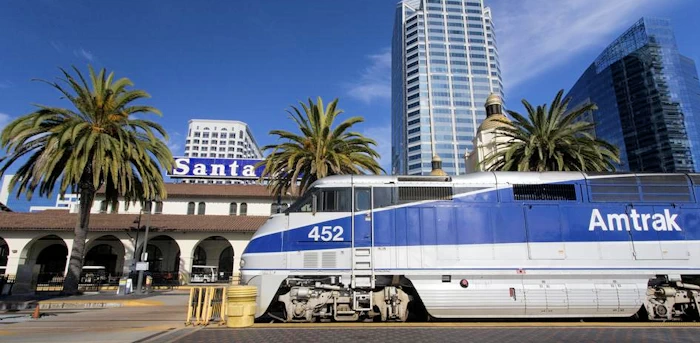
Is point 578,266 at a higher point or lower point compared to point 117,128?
lower

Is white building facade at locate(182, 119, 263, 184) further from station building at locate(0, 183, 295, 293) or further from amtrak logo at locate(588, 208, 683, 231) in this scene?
amtrak logo at locate(588, 208, 683, 231)

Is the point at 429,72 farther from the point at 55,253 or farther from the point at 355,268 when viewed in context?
the point at 355,268

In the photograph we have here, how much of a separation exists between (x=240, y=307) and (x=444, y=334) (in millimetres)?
5472

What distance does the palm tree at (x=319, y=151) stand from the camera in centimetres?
2152

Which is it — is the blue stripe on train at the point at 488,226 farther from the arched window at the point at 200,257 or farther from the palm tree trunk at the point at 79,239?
the arched window at the point at 200,257

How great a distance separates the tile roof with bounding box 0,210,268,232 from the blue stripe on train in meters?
24.0

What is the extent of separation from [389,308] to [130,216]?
3278 cm

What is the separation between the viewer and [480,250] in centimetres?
1082

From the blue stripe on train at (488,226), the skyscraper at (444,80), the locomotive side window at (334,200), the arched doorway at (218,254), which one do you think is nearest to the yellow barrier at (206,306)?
the blue stripe on train at (488,226)

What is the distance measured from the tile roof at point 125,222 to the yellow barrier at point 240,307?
2367 centimetres

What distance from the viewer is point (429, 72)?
142250mm

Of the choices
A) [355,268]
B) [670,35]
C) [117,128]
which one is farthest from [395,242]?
[670,35]

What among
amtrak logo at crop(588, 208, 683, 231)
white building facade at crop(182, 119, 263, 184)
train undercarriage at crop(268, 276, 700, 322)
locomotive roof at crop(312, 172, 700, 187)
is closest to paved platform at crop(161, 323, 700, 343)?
train undercarriage at crop(268, 276, 700, 322)

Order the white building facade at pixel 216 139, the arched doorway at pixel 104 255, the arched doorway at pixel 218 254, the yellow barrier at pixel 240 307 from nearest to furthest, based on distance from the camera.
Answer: the yellow barrier at pixel 240 307, the arched doorway at pixel 218 254, the arched doorway at pixel 104 255, the white building facade at pixel 216 139
